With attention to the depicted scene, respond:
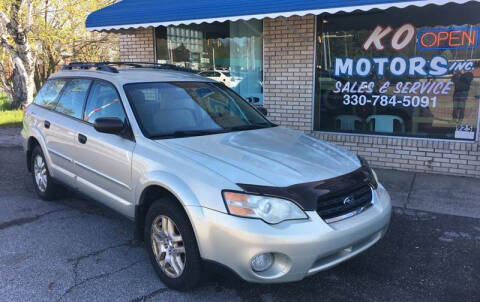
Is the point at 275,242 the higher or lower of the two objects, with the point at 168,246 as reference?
higher

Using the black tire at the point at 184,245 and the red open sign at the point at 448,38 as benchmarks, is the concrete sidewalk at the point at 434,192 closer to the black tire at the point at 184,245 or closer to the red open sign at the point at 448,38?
the red open sign at the point at 448,38

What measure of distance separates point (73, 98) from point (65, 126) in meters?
0.35

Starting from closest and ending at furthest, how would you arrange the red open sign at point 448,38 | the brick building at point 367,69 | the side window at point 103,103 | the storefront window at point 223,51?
the side window at point 103,103, the red open sign at point 448,38, the brick building at point 367,69, the storefront window at point 223,51

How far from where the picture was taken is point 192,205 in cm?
284

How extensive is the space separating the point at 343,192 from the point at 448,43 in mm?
4311

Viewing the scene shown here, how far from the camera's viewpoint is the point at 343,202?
2.95m

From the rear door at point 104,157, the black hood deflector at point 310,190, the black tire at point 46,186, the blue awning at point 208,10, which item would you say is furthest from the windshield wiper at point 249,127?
the black tire at point 46,186

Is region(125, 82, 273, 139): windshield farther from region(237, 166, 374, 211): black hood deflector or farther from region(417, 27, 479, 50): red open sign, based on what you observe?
region(417, 27, 479, 50): red open sign

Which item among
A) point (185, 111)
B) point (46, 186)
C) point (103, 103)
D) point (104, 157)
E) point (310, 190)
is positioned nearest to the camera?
point (310, 190)

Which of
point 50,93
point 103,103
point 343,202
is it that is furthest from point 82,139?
point 343,202

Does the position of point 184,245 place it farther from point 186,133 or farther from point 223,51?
point 223,51

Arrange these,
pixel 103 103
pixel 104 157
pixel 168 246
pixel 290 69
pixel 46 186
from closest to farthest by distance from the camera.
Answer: pixel 168 246
pixel 104 157
pixel 103 103
pixel 46 186
pixel 290 69

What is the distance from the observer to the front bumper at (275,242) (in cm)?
263

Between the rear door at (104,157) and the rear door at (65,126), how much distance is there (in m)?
0.16
